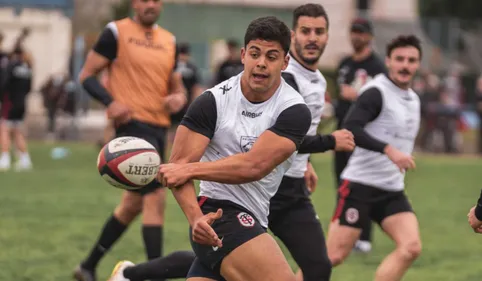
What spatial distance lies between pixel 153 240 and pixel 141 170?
2.34 meters

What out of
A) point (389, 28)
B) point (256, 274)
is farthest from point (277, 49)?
point (389, 28)

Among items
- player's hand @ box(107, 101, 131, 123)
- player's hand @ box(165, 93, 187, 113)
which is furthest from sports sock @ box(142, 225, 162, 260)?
player's hand @ box(165, 93, 187, 113)

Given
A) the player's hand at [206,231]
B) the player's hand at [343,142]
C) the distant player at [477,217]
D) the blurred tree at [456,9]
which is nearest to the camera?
the player's hand at [206,231]

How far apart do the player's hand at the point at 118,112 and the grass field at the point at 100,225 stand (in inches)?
54.3

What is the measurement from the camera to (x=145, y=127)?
8500 mm

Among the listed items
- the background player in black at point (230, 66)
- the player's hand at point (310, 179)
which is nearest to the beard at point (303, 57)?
the player's hand at point (310, 179)

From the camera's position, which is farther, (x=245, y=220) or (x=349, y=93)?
(x=349, y=93)

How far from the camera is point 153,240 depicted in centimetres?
819

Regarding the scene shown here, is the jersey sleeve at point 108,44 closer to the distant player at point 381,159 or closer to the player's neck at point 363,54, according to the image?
the distant player at point 381,159

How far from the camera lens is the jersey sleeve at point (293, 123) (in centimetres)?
562

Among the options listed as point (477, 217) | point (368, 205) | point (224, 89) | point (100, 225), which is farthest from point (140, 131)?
point (100, 225)

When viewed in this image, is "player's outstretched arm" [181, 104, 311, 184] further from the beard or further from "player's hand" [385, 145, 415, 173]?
"player's hand" [385, 145, 415, 173]

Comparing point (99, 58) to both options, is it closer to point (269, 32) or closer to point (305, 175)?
point (305, 175)

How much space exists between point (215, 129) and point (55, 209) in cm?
864
